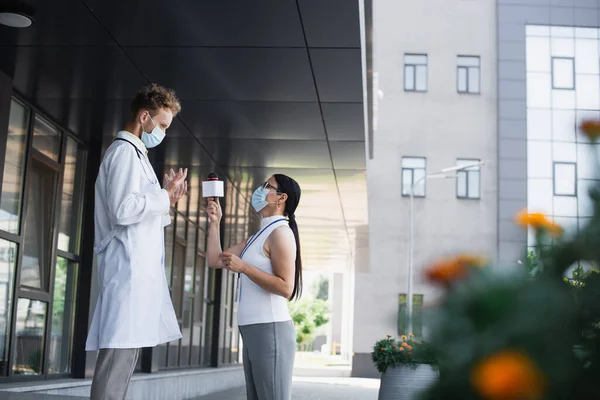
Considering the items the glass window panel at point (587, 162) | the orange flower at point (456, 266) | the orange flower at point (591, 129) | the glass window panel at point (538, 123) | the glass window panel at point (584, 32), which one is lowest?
the orange flower at point (456, 266)

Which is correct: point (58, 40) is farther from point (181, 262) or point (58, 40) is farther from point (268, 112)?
point (181, 262)

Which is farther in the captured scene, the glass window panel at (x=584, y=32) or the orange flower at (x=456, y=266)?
the glass window panel at (x=584, y=32)

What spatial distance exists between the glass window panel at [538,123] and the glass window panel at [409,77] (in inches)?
180

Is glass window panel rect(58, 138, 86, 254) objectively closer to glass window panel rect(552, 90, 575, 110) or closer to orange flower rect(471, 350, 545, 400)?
orange flower rect(471, 350, 545, 400)

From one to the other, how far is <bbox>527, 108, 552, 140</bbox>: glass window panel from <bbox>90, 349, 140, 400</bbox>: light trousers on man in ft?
103

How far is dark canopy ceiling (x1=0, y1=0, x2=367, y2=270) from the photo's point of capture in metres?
6.08

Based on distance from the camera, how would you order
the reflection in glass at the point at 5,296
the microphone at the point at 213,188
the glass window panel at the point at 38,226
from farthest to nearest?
the glass window panel at the point at 38,226 → the reflection in glass at the point at 5,296 → the microphone at the point at 213,188

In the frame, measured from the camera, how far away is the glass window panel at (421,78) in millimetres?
33094

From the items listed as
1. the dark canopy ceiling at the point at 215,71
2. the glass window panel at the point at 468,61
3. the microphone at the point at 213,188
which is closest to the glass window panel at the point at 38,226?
the dark canopy ceiling at the point at 215,71

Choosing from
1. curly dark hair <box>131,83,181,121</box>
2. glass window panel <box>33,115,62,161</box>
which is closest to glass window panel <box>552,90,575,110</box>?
glass window panel <box>33,115,62,161</box>

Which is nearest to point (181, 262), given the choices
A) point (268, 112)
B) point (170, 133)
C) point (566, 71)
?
point (170, 133)

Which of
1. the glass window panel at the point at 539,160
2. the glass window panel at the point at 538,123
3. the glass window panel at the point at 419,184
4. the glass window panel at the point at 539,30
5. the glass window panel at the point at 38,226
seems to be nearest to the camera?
the glass window panel at the point at 38,226

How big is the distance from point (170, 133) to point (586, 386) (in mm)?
9370

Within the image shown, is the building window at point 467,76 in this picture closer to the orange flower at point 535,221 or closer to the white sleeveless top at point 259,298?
the white sleeveless top at point 259,298
